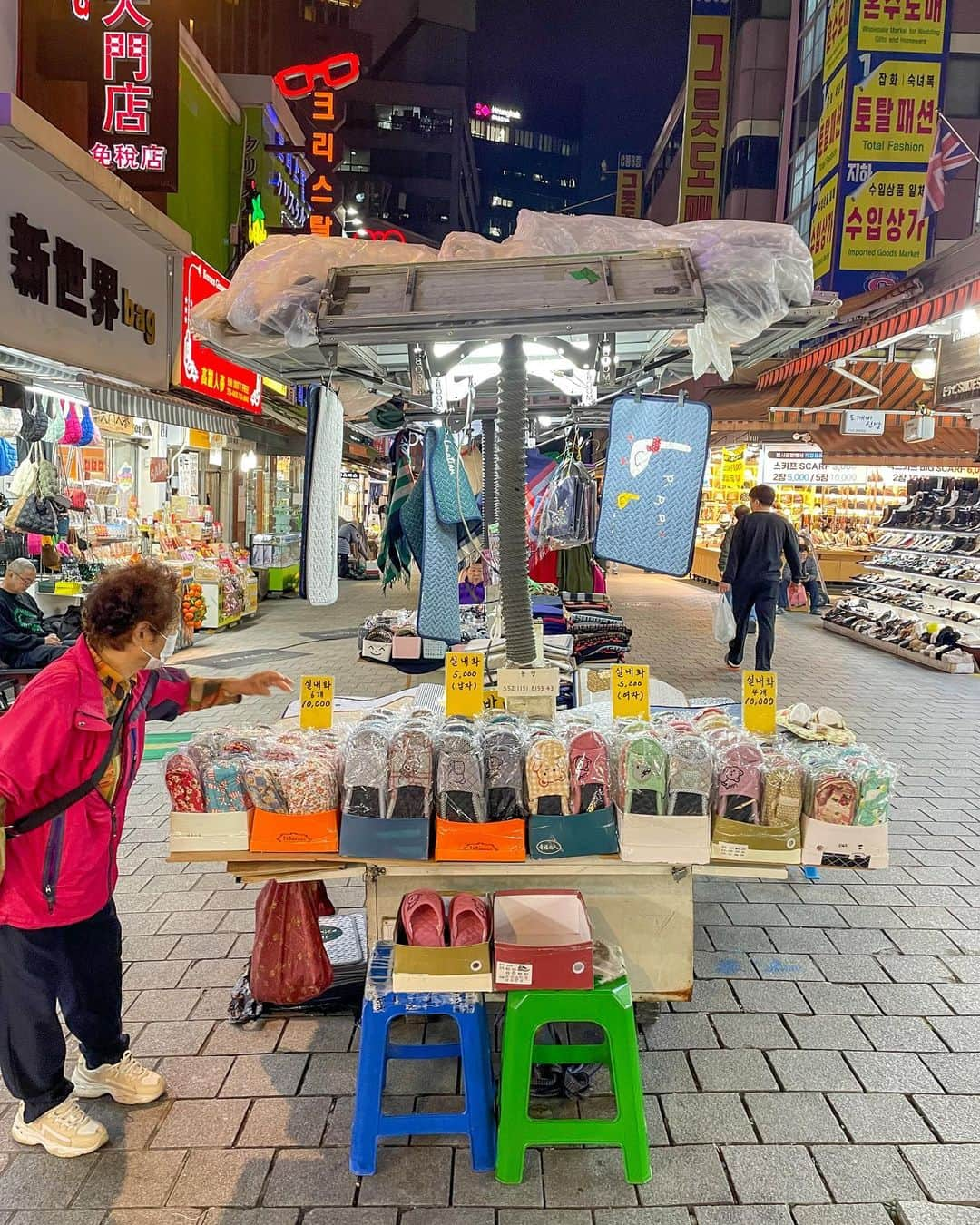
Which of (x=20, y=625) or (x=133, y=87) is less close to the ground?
(x=133, y=87)

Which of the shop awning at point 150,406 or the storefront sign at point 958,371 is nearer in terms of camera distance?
the shop awning at point 150,406

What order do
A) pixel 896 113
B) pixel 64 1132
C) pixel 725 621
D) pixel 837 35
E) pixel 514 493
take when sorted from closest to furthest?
pixel 64 1132
pixel 514 493
pixel 725 621
pixel 896 113
pixel 837 35

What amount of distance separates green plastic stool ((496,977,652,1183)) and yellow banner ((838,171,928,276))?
1240cm

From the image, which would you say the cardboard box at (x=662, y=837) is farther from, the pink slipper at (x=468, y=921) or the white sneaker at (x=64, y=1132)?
the white sneaker at (x=64, y=1132)

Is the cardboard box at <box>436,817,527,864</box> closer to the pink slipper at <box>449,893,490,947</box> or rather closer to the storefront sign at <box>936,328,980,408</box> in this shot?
the pink slipper at <box>449,893,490,947</box>

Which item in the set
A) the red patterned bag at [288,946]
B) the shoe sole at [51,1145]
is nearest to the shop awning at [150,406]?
the red patterned bag at [288,946]

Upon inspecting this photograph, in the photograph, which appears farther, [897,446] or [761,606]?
[897,446]

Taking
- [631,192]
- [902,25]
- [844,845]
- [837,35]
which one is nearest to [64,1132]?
[844,845]

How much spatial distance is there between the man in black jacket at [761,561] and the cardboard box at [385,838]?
6977 mm

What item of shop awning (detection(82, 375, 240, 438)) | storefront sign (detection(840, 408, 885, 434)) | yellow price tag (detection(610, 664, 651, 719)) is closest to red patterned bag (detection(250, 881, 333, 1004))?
yellow price tag (detection(610, 664, 651, 719))

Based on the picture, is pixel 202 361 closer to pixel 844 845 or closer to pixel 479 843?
pixel 479 843

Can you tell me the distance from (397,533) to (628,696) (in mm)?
2033

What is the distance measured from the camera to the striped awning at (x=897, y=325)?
7930 millimetres

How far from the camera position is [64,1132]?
2494 mm
